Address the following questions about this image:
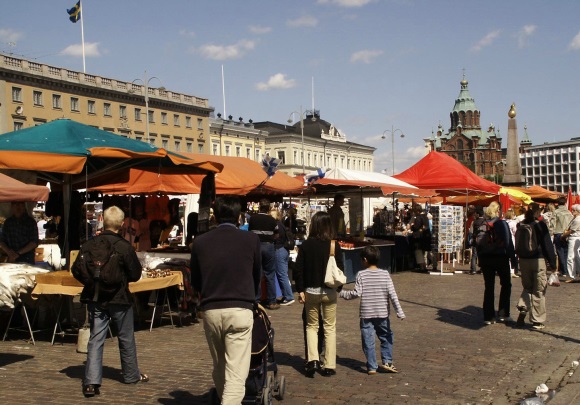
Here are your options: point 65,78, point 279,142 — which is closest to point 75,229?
point 65,78

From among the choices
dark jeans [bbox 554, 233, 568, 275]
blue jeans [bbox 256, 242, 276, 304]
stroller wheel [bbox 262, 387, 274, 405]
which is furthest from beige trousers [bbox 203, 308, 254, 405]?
dark jeans [bbox 554, 233, 568, 275]

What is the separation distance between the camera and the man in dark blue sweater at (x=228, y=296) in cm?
564

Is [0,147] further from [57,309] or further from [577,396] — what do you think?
[577,396]

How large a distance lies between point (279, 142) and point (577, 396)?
95.5 m

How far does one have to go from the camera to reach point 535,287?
11.5 m

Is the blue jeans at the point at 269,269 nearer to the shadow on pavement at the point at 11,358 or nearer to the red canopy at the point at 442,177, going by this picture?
the shadow on pavement at the point at 11,358

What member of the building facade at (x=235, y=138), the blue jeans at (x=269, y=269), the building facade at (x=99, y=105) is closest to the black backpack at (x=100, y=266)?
the blue jeans at (x=269, y=269)

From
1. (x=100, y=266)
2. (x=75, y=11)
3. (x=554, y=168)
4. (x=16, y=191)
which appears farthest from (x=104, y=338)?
(x=554, y=168)

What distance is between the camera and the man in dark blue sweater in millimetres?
5637

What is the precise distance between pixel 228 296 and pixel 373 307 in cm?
285

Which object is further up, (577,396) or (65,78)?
(65,78)

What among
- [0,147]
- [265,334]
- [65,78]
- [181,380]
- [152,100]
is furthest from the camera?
[152,100]

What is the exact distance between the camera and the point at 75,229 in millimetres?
11516

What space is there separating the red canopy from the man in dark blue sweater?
628 inches
